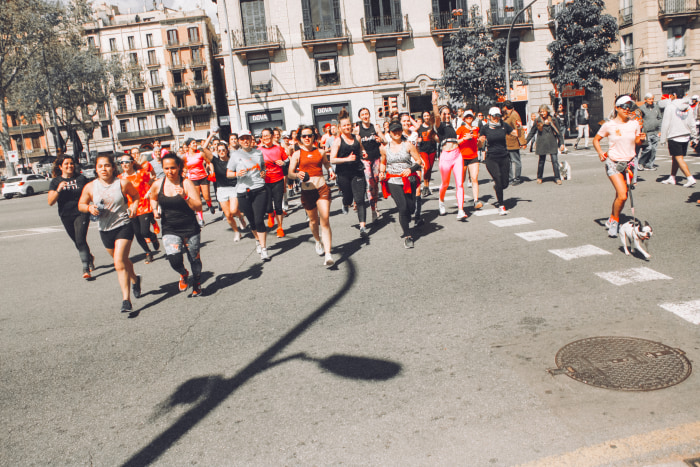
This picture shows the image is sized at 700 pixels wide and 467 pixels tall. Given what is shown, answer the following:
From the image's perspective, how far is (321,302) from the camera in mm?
5820

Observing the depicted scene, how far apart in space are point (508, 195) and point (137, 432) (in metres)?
9.69

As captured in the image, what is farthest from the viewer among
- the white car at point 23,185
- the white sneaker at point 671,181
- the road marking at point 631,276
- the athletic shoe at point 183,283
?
the white car at point 23,185

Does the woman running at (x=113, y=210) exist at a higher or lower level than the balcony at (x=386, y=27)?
lower

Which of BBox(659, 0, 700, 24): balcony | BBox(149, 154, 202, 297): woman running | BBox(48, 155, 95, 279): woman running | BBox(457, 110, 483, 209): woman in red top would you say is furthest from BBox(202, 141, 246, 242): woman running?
BBox(659, 0, 700, 24): balcony

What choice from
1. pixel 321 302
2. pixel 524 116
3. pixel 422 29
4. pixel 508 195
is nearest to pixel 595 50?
pixel 524 116

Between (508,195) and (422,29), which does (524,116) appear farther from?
(508,195)

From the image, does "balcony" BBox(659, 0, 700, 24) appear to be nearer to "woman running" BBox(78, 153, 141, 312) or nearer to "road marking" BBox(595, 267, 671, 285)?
"road marking" BBox(595, 267, 671, 285)

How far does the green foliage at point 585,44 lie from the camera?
3005 centimetres

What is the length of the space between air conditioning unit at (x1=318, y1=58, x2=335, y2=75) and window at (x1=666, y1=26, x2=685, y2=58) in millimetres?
21438

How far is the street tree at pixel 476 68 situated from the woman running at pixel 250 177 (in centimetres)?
2365

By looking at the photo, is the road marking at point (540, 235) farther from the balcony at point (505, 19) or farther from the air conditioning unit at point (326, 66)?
the balcony at point (505, 19)

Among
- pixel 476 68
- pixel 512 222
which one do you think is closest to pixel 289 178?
pixel 512 222

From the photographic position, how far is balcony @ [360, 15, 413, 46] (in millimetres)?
33312

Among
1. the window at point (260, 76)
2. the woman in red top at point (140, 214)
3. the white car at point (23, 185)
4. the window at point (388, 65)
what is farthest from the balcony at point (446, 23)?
the woman in red top at point (140, 214)
